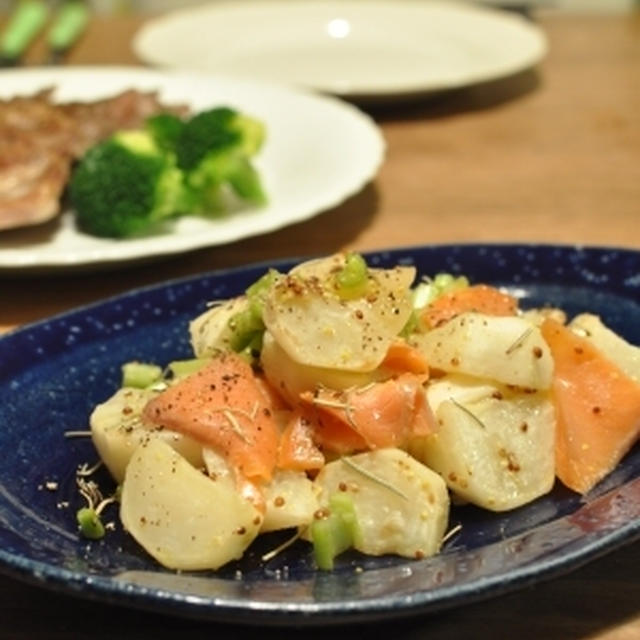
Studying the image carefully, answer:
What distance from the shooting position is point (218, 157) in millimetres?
2002

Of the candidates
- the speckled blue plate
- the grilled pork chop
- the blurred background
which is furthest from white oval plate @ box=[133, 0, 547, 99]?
the blurred background

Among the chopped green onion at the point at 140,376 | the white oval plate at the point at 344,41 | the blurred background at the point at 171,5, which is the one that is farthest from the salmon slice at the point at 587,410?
the blurred background at the point at 171,5

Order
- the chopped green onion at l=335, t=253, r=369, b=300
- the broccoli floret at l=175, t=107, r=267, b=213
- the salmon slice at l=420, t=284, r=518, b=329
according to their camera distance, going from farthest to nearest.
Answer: the broccoli floret at l=175, t=107, r=267, b=213
the salmon slice at l=420, t=284, r=518, b=329
the chopped green onion at l=335, t=253, r=369, b=300

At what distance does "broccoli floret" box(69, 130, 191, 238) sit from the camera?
187cm

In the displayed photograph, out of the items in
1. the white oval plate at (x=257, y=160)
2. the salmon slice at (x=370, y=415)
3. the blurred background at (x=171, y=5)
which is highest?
the salmon slice at (x=370, y=415)

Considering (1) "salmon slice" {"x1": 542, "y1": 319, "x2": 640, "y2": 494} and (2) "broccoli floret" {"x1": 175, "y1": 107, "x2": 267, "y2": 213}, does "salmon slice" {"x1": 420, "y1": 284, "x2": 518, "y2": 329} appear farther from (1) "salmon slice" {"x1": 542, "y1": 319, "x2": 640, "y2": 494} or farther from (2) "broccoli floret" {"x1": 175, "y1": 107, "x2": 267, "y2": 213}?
(2) "broccoli floret" {"x1": 175, "y1": 107, "x2": 267, "y2": 213}

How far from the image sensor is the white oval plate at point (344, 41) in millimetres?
2760

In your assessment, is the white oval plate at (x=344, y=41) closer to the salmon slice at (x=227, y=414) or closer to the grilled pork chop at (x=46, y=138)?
the grilled pork chop at (x=46, y=138)

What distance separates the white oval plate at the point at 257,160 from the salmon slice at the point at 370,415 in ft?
2.09

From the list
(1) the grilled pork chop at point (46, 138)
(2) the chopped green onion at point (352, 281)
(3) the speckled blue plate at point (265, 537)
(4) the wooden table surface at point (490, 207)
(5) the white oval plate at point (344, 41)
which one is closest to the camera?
(3) the speckled blue plate at point (265, 537)

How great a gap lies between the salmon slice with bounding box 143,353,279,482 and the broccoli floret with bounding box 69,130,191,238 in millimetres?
743

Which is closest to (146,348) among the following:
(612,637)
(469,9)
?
(612,637)

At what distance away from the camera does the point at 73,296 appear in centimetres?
174

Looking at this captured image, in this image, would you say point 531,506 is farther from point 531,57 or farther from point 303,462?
point 531,57
